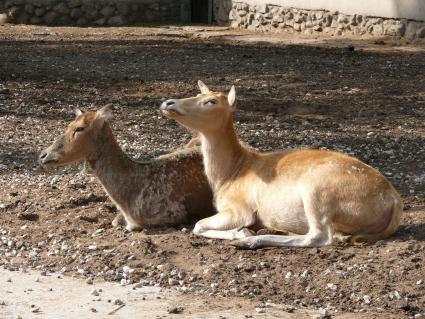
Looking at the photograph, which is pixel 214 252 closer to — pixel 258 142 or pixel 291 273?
pixel 291 273

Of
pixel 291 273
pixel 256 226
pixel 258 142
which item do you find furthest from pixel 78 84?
pixel 291 273

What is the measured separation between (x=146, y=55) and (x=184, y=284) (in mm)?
10109

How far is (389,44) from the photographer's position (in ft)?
56.0

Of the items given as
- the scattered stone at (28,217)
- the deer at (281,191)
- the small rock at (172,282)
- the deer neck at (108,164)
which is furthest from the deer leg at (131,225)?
the small rock at (172,282)

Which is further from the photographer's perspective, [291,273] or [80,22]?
[80,22]

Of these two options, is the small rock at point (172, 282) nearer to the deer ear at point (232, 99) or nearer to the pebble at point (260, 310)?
the pebble at point (260, 310)

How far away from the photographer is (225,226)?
24.7 ft

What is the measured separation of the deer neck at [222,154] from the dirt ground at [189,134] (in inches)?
17.6

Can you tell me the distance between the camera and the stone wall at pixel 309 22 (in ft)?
56.9

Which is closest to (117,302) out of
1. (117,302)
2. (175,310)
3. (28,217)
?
(117,302)

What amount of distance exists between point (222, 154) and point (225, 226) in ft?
1.95

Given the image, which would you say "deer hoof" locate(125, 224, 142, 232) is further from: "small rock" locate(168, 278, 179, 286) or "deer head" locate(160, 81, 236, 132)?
"small rock" locate(168, 278, 179, 286)

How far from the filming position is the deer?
23.5 ft

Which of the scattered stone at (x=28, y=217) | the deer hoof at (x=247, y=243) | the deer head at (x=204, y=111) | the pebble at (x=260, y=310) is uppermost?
the deer head at (x=204, y=111)
